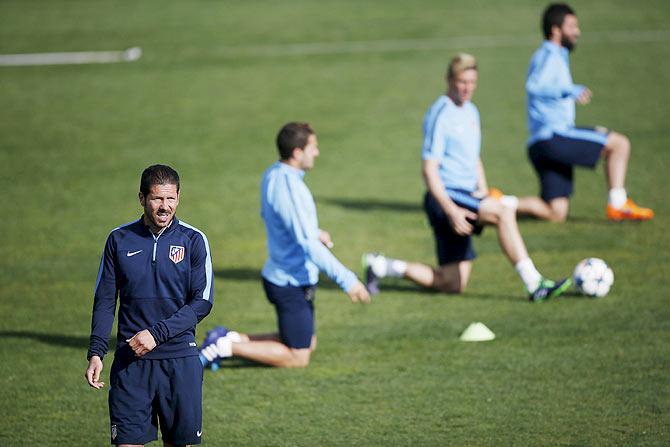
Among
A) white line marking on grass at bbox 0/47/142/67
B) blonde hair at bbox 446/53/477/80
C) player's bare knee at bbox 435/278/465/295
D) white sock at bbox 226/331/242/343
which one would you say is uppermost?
white line marking on grass at bbox 0/47/142/67

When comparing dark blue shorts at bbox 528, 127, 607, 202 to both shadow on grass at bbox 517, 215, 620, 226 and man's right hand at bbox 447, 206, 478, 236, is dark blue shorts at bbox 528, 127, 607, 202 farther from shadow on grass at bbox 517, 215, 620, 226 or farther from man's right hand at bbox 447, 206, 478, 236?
man's right hand at bbox 447, 206, 478, 236

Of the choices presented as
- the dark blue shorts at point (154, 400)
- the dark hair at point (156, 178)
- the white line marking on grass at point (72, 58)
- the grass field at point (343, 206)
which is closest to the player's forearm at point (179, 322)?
the dark blue shorts at point (154, 400)

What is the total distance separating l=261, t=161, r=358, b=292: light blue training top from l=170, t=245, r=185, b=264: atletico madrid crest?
222cm

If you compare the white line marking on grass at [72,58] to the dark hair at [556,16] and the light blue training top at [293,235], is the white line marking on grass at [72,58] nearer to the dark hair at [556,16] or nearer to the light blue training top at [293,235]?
the dark hair at [556,16]

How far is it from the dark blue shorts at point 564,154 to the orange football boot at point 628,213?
2.11 ft

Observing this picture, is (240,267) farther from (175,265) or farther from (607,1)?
(607,1)

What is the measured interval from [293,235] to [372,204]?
20.8ft

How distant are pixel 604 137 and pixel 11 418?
27.2 feet

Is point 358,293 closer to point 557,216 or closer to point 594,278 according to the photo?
point 594,278

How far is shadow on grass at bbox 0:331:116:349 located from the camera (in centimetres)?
1026

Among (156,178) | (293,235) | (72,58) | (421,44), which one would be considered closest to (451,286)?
(293,235)

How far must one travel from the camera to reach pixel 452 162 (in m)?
11.2

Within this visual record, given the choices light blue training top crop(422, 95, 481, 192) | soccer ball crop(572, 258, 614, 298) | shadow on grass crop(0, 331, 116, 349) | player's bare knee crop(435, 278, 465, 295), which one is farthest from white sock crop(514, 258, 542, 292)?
shadow on grass crop(0, 331, 116, 349)

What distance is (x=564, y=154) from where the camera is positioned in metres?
13.4
